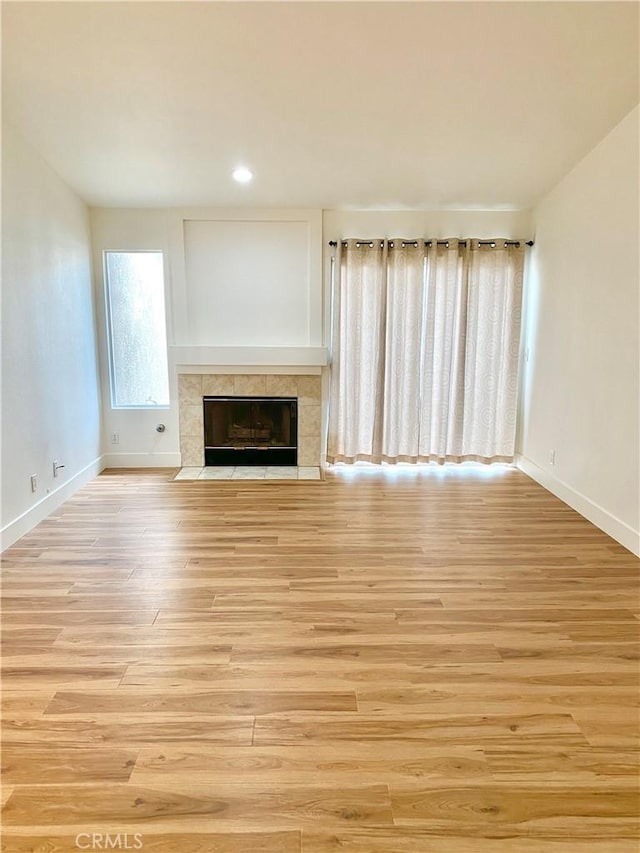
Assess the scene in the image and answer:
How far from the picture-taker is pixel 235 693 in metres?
1.71

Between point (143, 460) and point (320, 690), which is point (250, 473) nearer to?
point (143, 460)

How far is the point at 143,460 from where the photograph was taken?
474cm

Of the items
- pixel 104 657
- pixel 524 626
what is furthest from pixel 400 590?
pixel 104 657

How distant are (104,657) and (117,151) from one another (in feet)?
11.1

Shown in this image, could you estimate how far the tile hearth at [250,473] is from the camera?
444 cm

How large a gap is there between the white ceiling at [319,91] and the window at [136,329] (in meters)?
0.73

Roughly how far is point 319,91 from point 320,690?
3226 mm

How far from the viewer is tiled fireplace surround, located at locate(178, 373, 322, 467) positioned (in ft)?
15.2

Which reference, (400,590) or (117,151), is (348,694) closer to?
(400,590)

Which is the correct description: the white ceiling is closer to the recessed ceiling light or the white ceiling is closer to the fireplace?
the recessed ceiling light

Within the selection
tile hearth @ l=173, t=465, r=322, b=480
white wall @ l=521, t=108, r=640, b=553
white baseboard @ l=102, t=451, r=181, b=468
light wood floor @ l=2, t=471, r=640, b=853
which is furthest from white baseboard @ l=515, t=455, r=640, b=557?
white baseboard @ l=102, t=451, r=181, b=468

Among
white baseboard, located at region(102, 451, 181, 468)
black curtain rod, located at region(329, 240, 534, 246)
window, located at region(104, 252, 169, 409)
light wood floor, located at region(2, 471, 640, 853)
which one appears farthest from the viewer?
white baseboard, located at region(102, 451, 181, 468)

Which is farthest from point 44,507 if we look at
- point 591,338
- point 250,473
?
point 591,338

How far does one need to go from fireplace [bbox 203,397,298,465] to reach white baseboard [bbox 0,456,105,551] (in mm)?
1102
